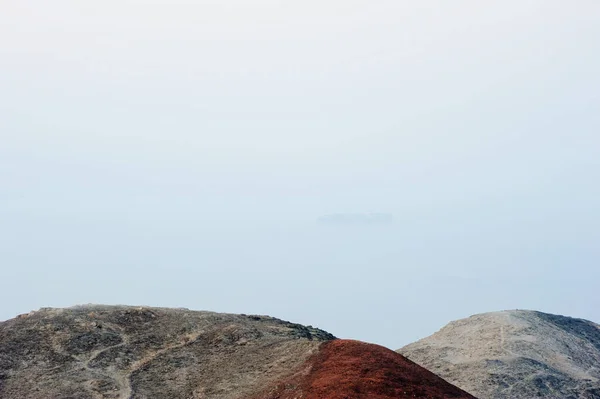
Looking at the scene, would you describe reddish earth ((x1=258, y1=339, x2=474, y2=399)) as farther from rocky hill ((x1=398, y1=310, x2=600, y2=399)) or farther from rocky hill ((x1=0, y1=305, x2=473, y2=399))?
rocky hill ((x1=398, y1=310, x2=600, y2=399))

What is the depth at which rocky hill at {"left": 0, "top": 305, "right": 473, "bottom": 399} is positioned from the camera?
23.6 meters

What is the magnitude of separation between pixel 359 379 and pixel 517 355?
1927cm

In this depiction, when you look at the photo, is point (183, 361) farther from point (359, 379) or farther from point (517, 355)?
point (517, 355)

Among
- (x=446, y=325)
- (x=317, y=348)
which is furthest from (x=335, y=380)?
(x=446, y=325)

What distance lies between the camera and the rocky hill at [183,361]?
23.6 m

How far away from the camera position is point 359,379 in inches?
891

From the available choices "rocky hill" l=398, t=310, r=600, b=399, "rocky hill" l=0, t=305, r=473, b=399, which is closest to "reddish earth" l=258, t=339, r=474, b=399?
"rocky hill" l=0, t=305, r=473, b=399

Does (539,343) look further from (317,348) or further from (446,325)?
(317,348)

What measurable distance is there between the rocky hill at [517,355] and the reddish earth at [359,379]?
1052 centimetres

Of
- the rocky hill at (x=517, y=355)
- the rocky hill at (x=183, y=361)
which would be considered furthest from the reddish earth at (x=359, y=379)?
the rocky hill at (x=517, y=355)

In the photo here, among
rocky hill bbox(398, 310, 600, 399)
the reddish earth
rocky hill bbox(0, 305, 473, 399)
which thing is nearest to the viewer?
the reddish earth

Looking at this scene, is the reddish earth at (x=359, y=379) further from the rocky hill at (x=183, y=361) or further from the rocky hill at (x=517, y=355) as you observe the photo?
the rocky hill at (x=517, y=355)

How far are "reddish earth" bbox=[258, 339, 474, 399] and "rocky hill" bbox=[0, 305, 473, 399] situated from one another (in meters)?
0.04

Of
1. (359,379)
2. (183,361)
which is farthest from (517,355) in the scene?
(183,361)
